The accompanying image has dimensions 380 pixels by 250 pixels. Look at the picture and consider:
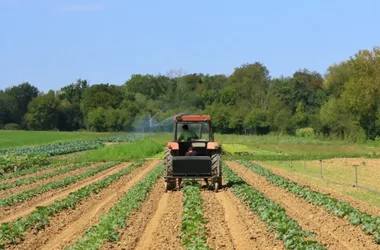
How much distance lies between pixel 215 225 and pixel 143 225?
60.1 inches

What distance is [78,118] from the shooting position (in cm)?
12900

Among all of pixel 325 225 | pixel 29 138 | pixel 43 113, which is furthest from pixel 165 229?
pixel 43 113

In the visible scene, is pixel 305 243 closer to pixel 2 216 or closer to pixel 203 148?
pixel 2 216

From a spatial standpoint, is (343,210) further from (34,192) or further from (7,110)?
(7,110)

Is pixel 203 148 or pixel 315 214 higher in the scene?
pixel 203 148

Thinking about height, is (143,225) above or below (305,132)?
below

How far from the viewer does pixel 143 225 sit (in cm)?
1325

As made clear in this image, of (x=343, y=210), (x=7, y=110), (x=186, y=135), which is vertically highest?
(x=7, y=110)

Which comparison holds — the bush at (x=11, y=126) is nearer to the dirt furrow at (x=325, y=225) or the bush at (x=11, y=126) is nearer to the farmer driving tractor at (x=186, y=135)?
the farmer driving tractor at (x=186, y=135)

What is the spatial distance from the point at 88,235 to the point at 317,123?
69212mm

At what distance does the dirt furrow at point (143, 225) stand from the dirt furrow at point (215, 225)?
1.10 metres

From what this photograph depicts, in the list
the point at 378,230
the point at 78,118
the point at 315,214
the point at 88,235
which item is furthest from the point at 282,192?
the point at 78,118

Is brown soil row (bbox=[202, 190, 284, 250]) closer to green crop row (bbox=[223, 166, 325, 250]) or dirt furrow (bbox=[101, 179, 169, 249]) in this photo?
green crop row (bbox=[223, 166, 325, 250])

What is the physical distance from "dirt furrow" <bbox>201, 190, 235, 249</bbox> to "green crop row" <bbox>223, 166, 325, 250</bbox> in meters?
0.83
